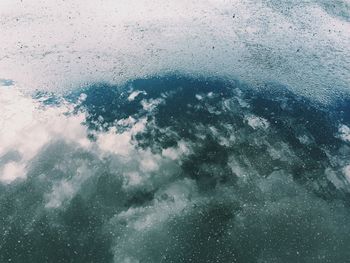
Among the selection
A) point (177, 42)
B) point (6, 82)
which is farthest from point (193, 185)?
point (6, 82)

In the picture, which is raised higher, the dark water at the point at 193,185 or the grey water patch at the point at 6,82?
the dark water at the point at 193,185

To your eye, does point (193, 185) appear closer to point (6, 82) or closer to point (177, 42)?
point (177, 42)

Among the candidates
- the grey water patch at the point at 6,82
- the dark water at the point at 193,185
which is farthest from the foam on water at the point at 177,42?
the dark water at the point at 193,185

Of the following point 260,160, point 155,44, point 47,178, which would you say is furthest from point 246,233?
point 155,44

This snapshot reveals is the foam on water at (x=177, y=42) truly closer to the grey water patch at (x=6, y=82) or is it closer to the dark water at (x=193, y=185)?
the grey water patch at (x=6, y=82)

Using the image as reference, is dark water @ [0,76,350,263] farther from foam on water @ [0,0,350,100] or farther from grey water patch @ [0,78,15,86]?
grey water patch @ [0,78,15,86]

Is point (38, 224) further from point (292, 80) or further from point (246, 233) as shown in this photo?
point (292, 80)

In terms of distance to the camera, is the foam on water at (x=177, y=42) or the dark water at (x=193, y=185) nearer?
the dark water at (x=193, y=185)

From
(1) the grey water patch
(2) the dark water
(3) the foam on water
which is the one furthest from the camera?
(3) the foam on water

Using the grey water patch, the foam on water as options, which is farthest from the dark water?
the grey water patch
